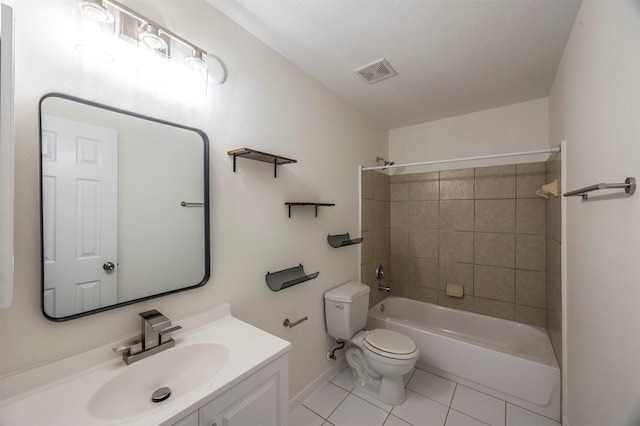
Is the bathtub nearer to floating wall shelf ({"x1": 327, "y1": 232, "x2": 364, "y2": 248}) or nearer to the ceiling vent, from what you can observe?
floating wall shelf ({"x1": 327, "y1": 232, "x2": 364, "y2": 248})

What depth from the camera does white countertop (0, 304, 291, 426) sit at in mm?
714

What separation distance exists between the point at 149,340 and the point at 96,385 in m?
0.19

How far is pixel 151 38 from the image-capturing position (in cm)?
102

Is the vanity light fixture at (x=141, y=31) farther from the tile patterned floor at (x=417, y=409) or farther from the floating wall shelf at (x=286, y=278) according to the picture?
the tile patterned floor at (x=417, y=409)

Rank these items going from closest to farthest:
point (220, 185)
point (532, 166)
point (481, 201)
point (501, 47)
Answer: point (220, 185) < point (501, 47) < point (532, 166) < point (481, 201)

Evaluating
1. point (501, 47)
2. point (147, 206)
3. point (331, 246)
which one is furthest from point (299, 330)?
point (501, 47)

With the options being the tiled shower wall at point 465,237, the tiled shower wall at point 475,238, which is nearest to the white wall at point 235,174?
the tiled shower wall at point 465,237

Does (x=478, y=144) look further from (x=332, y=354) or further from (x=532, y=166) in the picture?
(x=332, y=354)

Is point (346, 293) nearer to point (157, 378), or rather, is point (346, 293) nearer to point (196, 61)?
point (157, 378)

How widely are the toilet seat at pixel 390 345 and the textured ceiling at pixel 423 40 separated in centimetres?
205

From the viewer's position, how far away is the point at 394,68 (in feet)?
6.12

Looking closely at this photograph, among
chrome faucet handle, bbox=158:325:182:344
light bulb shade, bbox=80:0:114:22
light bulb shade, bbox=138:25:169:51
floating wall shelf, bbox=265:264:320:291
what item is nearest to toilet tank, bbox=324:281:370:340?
floating wall shelf, bbox=265:264:320:291

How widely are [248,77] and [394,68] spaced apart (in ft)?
3.56

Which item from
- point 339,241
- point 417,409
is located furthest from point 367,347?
point 339,241
